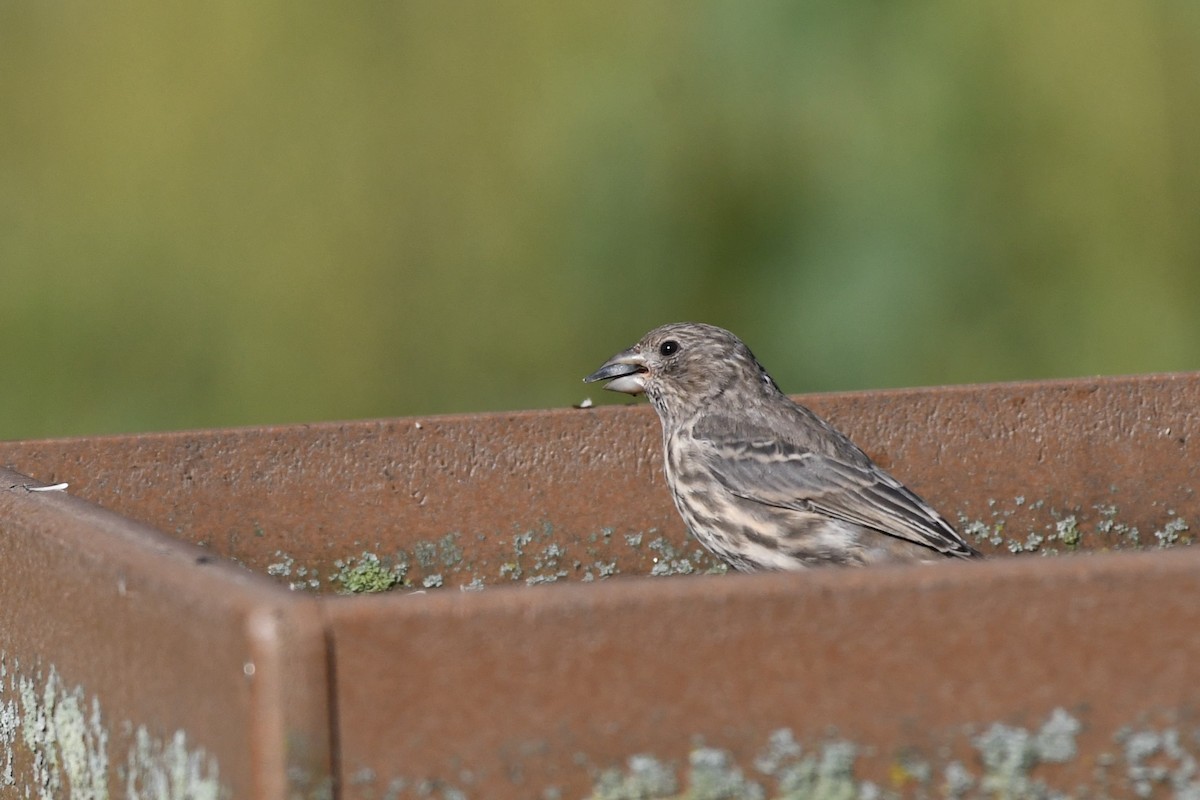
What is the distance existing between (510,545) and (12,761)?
44.2 inches

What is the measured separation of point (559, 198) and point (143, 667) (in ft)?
13.1

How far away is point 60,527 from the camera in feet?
7.58

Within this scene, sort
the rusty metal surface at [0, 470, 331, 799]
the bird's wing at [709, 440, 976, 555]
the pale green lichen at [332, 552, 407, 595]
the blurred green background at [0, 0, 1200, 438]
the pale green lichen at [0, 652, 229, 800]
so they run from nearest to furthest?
the rusty metal surface at [0, 470, 331, 799]
the pale green lichen at [0, 652, 229, 800]
the pale green lichen at [332, 552, 407, 595]
the bird's wing at [709, 440, 976, 555]
the blurred green background at [0, 0, 1200, 438]

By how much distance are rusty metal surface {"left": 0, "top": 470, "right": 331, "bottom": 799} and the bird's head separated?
1757mm

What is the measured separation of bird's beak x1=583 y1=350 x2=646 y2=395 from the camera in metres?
4.23

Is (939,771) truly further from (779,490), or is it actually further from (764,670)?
(779,490)

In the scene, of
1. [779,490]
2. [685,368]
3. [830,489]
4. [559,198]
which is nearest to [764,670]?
[830,489]

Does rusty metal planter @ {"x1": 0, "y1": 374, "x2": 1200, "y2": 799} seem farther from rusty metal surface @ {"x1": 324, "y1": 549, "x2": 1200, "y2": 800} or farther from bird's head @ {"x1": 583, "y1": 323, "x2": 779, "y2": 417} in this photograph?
bird's head @ {"x1": 583, "y1": 323, "x2": 779, "y2": 417}

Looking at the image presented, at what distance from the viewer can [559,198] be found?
589 centimetres

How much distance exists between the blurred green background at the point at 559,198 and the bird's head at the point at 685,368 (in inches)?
56.8

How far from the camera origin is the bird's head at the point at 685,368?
4145 millimetres

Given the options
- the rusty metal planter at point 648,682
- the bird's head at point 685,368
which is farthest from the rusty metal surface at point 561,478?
the rusty metal planter at point 648,682

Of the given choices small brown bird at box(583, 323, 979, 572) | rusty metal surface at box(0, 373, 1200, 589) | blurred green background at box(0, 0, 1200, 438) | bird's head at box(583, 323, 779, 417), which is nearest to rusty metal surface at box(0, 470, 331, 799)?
rusty metal surface at box(0, 373, 1200, 589)

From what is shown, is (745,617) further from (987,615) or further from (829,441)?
(829,441)
